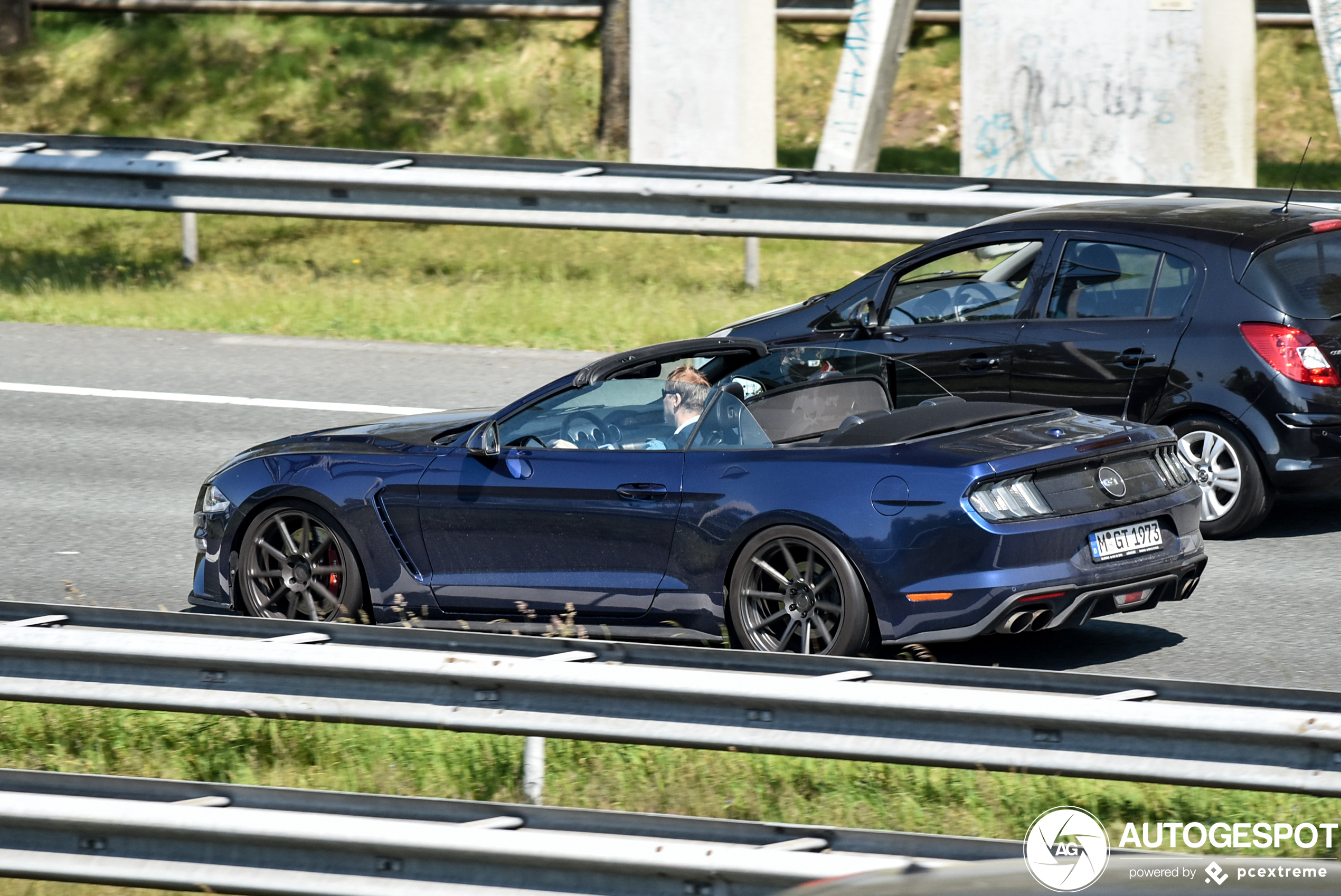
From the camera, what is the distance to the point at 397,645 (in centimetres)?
573

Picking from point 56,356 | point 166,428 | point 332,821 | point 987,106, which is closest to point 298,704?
point 332,821

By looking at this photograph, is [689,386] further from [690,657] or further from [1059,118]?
[1059,118]

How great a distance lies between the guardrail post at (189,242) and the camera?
53.4 ft

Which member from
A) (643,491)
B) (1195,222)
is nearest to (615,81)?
(1195,222)

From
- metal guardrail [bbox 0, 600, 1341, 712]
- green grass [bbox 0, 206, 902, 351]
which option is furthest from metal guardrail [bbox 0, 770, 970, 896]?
green grass [bbox 0, 206, 902, 351]

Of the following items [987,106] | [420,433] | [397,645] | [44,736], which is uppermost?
[987,106]

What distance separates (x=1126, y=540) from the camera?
23.6 feet

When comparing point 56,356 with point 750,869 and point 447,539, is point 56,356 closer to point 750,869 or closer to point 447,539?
point 447,539

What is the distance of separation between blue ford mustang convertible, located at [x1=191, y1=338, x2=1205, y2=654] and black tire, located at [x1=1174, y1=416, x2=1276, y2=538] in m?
1.67

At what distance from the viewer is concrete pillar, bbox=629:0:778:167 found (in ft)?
54.2

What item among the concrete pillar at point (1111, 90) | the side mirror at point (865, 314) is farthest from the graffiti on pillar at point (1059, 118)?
the side mirror at point (865, 314)

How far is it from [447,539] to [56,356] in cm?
717

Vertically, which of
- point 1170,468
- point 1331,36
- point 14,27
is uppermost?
point 14,27

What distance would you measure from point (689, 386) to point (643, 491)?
0.56 meters
